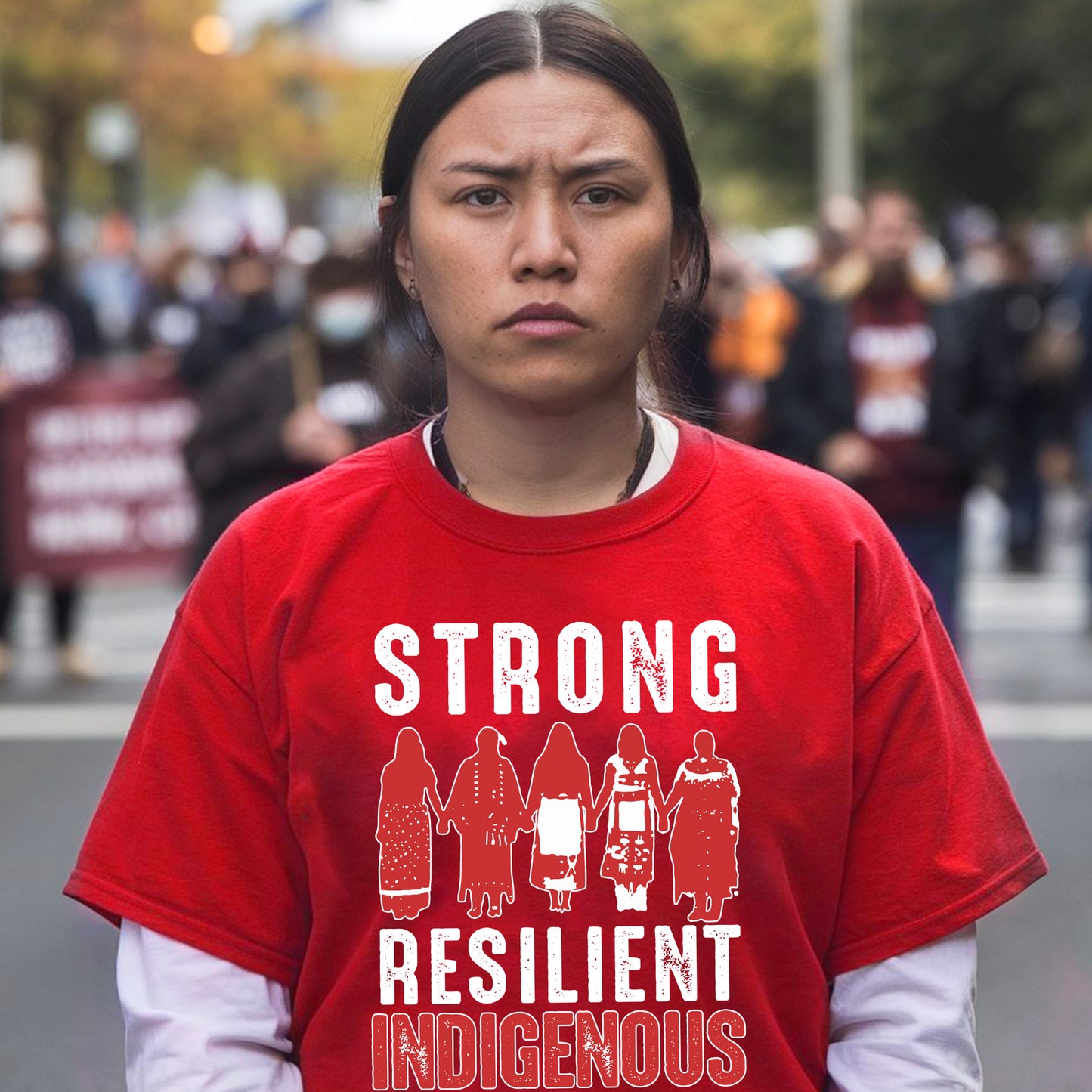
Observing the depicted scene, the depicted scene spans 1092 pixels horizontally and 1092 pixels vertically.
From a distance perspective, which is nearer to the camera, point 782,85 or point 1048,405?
point 1048,405

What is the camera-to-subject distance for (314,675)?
208 cm

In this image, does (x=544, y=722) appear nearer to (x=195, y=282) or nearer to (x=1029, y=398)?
(x=1029, y=398)

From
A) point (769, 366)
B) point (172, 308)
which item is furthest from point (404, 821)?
point (172, 308)

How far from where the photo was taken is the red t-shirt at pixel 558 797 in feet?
6.77

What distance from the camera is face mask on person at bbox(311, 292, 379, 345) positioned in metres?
7.23

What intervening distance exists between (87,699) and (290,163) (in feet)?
145

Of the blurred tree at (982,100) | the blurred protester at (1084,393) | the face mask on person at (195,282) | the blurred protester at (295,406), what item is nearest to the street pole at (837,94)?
the blurred tree at (982,100)

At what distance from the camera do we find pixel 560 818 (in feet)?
6.77

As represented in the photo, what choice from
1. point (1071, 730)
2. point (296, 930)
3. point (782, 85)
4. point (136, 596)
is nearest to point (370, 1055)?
point (296, 930)

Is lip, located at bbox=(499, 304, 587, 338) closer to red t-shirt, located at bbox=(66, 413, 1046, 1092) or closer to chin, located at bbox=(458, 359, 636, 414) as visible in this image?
chin, located at bbox=(458, 359, 636, 414)

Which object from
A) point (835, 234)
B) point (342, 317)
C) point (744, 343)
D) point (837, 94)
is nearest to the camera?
point (342, 317)

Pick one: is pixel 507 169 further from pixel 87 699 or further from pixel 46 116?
pixel 46 116

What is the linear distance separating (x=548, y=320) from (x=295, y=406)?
5.40 metres

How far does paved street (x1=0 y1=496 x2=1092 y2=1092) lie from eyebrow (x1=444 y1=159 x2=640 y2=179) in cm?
316
